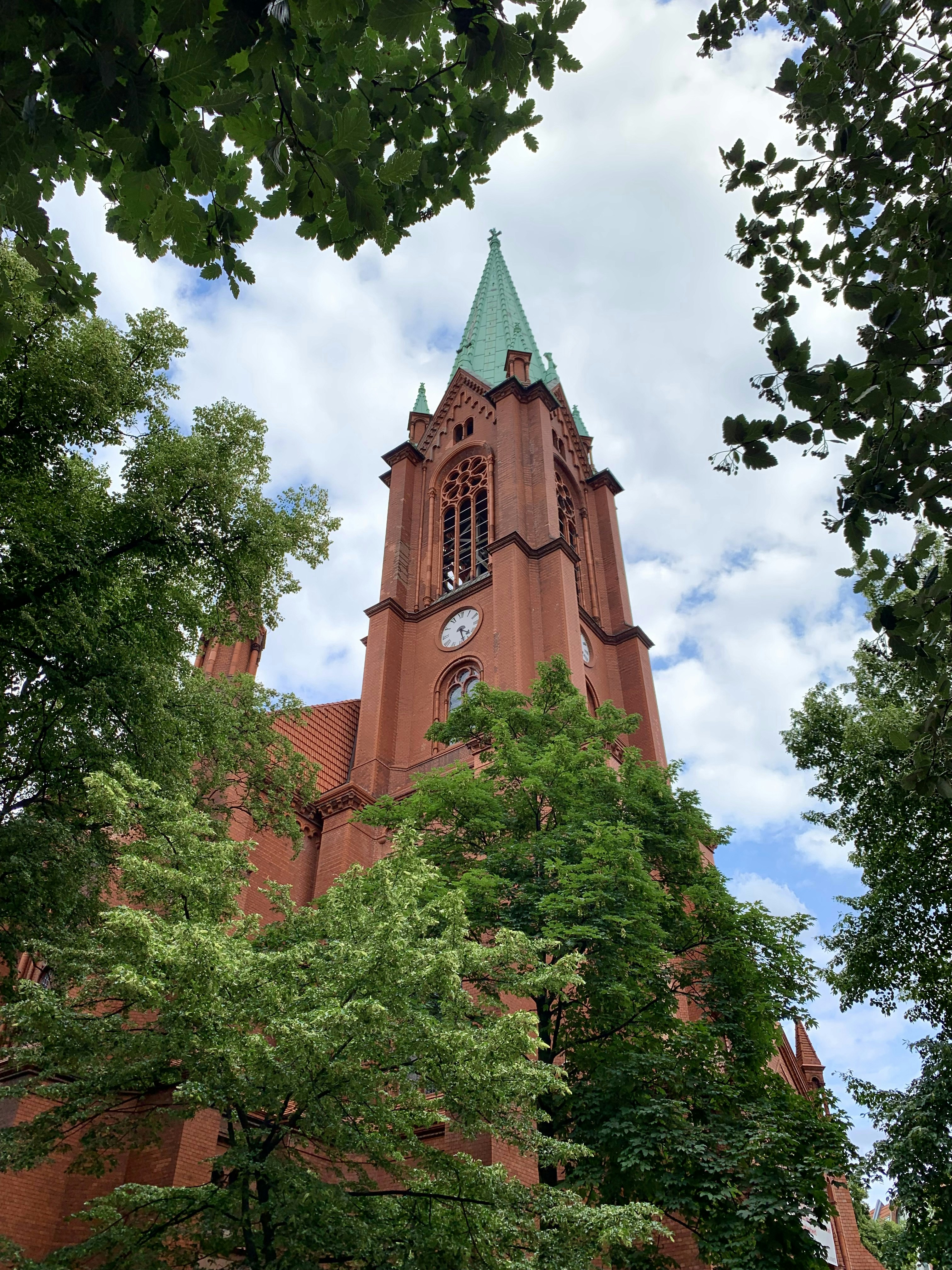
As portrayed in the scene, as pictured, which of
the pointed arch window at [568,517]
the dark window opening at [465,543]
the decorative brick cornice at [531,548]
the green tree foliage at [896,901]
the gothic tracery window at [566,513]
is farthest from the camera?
the gothic tracery window at [566,513]

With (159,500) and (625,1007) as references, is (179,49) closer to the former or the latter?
(159,500)

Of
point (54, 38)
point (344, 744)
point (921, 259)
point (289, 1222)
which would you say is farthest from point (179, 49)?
point (344, 744)

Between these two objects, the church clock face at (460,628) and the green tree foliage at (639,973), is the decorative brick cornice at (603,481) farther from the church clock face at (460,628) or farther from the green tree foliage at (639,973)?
the green tree foliage at (639,973)

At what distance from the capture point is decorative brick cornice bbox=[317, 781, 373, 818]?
2275 cm

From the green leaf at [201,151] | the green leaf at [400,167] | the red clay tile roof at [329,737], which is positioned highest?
the red clay tile roof at [329,737]

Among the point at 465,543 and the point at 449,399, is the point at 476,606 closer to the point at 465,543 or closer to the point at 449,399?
the point at 465,543

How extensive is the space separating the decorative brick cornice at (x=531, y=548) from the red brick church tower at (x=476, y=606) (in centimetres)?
4

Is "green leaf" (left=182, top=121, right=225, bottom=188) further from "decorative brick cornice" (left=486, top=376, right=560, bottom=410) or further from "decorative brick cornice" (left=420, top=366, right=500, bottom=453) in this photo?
"decorative brick cornice" (left=420, top=366, right=500, bottom=453)

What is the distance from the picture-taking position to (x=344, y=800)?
898 inches

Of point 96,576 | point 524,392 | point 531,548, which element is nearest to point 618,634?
point 531,548

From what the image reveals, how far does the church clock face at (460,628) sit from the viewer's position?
26609 millimetres

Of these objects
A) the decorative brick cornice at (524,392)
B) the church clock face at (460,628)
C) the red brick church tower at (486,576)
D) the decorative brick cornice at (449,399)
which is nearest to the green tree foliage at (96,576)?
the red brick church tower at (486,576)

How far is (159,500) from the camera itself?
11211mm

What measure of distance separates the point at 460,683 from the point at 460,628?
1.93 meters
